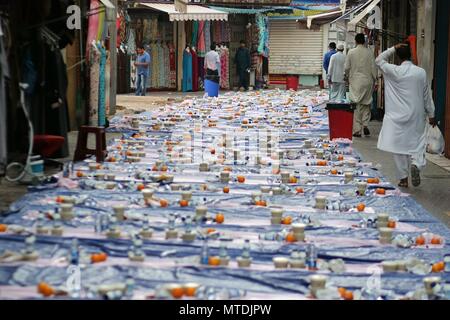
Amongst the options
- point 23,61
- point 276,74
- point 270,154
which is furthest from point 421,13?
point 276,74

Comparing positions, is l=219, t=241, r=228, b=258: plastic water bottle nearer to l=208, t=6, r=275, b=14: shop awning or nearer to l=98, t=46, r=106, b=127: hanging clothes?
l=98, t=46, r=106, b=127: hanging clothes

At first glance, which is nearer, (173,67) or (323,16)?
(173,67)

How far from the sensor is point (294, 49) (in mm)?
47219

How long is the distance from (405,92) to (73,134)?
7.56 meters

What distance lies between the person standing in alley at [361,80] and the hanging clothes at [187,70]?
19.5m

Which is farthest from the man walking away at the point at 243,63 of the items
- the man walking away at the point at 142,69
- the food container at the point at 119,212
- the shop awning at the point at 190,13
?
the food container at the point at 119,212

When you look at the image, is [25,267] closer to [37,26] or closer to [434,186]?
[37,26]

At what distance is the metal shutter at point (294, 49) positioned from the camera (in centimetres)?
4681

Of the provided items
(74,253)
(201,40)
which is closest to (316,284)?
(74,253)

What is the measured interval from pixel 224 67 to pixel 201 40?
1889 millimetres

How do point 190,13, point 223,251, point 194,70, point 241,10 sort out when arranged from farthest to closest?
point 241,10 → point 194,70 → point 190,13 → point 223,251

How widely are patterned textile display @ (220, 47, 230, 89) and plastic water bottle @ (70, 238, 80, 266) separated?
106 feet

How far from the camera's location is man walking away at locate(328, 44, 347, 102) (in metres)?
23.4

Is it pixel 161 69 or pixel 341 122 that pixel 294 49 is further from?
pixel 341 122
